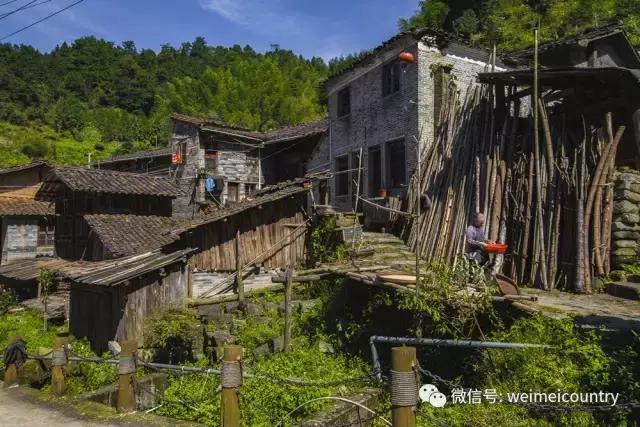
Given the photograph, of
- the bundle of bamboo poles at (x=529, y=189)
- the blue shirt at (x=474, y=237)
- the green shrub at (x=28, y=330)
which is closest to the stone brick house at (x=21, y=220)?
the green shrub at (x=28, y=330)

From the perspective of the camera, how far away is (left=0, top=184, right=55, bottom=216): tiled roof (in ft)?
84.2

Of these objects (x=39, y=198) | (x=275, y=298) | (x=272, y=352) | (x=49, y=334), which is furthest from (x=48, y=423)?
(x=39, y=198)

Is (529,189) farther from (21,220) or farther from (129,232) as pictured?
(21,220)

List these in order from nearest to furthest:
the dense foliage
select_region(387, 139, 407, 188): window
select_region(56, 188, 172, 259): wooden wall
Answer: select_region(387, 139, 407, 188): window < select_region(56, 188, 172, 259): wooden wall < the dense foliage

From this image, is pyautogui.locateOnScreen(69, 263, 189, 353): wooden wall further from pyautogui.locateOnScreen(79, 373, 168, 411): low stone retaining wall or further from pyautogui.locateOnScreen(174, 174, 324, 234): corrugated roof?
pyautogui.locateOnScreen(79, 373, 168, 411): low stone retaining wall

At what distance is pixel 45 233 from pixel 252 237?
16.9 m

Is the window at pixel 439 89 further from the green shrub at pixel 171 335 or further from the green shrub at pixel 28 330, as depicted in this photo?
the green shrub at pixel 28 330

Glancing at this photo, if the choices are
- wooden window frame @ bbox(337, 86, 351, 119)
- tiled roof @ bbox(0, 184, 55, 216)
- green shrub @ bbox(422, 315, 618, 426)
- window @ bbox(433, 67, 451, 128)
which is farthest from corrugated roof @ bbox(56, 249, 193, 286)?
tiled roof @ bbox(0, 184, 55, 216)

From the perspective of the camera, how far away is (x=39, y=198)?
Answer: 72.4 ft

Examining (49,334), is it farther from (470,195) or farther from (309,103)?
(309,103)

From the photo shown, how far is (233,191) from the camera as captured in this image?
30.2 m

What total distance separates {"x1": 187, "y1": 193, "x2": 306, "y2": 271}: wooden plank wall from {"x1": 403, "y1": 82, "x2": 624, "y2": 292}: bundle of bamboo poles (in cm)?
574

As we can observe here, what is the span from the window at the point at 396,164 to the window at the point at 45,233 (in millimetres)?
20903

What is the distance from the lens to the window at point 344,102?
811 inches
